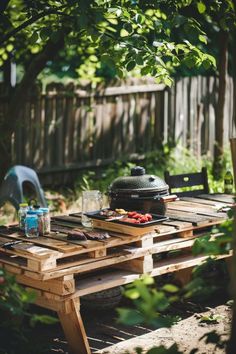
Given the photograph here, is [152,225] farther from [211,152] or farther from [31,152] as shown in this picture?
[211,152]

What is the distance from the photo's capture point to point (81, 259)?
526 centimetres

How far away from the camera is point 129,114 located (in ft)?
39.7

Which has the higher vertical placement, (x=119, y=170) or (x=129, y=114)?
(x=129, y=114)

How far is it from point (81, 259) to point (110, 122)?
6689mm

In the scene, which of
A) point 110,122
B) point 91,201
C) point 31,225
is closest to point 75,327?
point 31,225

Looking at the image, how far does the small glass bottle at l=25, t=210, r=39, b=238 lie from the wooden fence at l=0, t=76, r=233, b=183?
193 inches

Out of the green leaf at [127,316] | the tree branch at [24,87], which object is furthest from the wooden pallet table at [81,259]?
the tree branch at [24,87]

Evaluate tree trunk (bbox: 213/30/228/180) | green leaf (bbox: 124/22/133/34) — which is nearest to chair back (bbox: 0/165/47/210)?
green leaf (bbox: 124/22/133/34)

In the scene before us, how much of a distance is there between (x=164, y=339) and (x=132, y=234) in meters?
0.82

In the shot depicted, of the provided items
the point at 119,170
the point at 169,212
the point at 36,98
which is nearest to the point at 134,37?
the point at 169,212

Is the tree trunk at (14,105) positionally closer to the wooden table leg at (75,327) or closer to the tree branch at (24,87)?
the tree branch at (24,87)

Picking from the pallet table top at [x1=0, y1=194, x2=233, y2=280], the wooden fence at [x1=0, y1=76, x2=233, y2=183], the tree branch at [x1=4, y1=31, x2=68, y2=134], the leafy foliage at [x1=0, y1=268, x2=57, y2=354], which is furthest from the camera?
the wooden fence at [x1=0, y1=76, x2=233, y2=183]

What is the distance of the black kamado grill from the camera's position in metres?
5.84

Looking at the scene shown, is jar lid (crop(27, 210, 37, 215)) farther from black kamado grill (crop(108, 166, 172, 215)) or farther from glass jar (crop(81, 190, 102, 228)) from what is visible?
black kamado grill (crop(108, 166, 172, 215))
